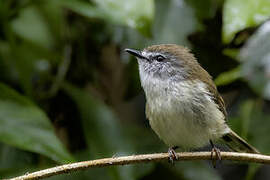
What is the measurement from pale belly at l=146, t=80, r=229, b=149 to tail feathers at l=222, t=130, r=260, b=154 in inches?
7.1

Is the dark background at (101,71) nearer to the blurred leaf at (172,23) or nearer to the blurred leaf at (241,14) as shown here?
the blurred leaf at (172,23)

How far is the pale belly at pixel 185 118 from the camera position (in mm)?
2527

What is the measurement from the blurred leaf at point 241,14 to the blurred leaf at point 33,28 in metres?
1.47

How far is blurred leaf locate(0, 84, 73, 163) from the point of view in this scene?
2273 millimetres

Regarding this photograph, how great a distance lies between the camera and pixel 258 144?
9.59 feet

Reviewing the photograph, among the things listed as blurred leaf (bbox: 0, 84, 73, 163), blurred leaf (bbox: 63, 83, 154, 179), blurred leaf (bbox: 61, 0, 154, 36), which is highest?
blurred leaf (bbox: 61, 0, 154, 36)

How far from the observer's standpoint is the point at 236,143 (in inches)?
113

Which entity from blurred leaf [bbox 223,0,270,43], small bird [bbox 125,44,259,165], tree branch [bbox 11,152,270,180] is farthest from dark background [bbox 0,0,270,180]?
tree branch [bbox 11,152,270,180]

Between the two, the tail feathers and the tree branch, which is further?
the tail feathers

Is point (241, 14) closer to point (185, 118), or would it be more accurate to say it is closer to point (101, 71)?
point (185, 118)

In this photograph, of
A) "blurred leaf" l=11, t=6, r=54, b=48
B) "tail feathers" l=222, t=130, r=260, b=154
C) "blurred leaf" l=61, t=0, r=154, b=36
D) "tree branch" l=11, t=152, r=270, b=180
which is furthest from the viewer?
"blurred leaf" l=11, t=6, r=54, b=48

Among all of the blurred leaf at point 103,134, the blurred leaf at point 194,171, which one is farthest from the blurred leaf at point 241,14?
the blurred leaf at point 194,171

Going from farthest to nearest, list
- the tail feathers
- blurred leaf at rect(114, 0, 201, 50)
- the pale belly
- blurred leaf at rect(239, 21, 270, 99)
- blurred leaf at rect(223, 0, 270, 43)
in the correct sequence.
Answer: blurred leaf at rect(114, 0, 201, 50) < blurred leaf at rect(239, 21, 270, 99) < the tail feathers < the pale belly < blurred leaf at rect(223, 0, 270, 43)

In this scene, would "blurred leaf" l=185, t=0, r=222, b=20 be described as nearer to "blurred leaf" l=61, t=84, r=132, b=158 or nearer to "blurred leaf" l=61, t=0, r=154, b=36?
"blurred leaf" l=61, t=0, r=154, b=36
